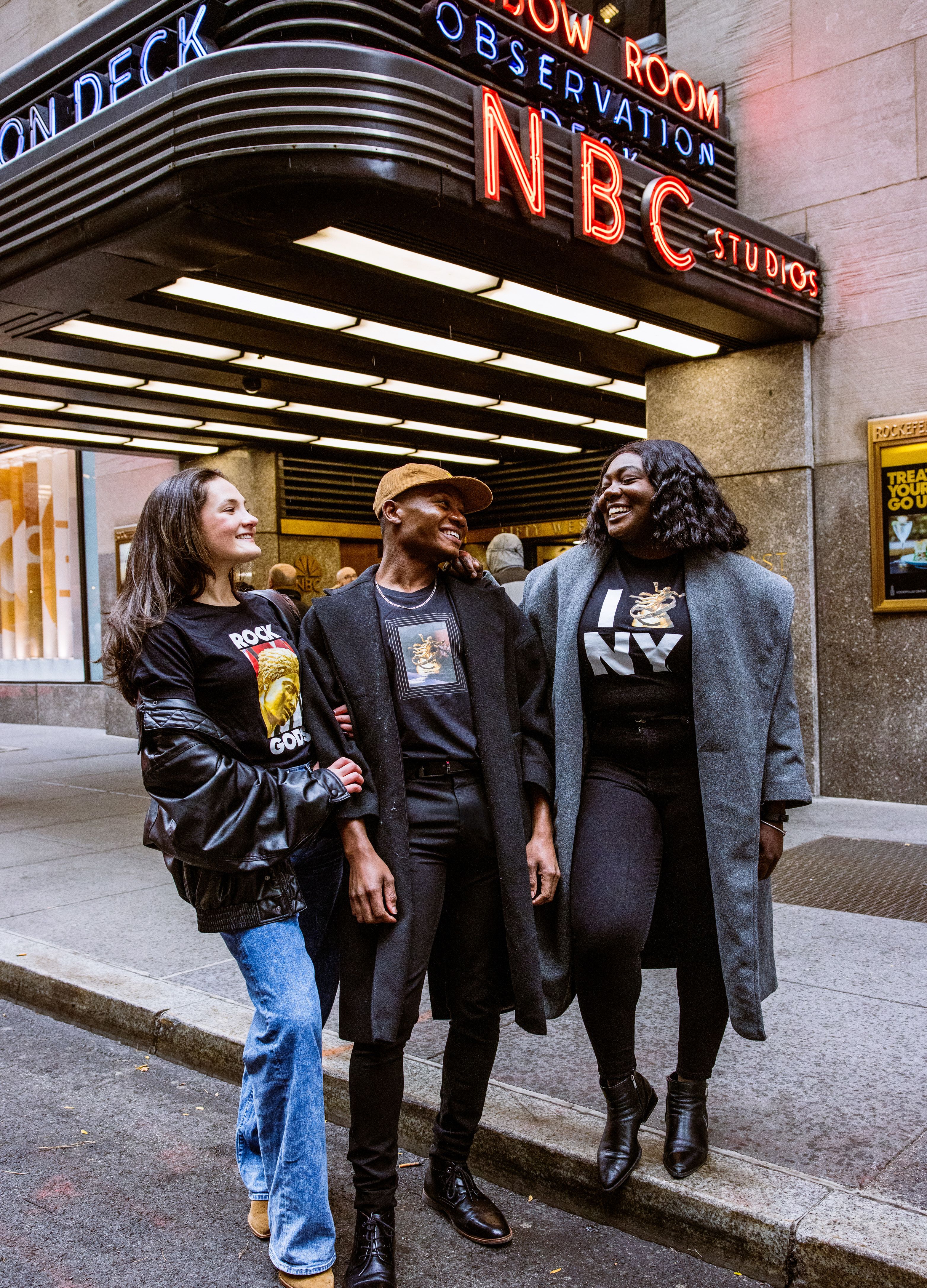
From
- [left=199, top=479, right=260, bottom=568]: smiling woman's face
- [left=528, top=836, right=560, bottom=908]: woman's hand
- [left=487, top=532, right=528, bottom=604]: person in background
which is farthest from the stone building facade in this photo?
[left=199, top=479, right=260, bottom=568]: smiling woman's face

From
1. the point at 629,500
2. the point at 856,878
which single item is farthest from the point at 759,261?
the point at 629,500

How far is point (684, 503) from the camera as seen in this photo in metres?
2.98

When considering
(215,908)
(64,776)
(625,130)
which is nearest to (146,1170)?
(215,908)

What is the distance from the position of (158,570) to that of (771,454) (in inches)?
270

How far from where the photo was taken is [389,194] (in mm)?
5531

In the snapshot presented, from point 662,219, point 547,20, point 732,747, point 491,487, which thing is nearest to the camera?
point 732,747

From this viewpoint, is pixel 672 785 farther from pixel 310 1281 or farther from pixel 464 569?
pixel 310 1281

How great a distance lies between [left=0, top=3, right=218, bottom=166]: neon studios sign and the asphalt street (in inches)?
198

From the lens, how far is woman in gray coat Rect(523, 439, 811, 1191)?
2.88 metres

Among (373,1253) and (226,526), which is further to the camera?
(226,526)

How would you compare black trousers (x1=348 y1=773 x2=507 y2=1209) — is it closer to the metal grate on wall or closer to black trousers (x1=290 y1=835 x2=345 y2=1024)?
black trousers (x1=290 y1=835 x2=345 y2=1024)

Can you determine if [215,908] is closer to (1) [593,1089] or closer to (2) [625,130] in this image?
(1) [593,1089]

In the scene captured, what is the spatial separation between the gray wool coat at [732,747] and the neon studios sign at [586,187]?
355cm

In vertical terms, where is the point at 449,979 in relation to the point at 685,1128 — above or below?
above
